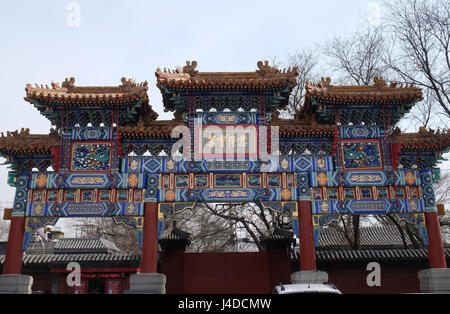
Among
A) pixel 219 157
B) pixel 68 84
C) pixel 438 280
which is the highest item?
pixel 68 84

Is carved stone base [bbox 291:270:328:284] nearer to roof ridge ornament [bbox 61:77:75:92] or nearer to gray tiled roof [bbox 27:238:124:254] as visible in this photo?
roof ridge ornament [bbox 61:77:75:92]

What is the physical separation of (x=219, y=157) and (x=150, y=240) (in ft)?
10.6

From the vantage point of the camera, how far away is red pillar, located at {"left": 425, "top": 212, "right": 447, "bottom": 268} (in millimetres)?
11898

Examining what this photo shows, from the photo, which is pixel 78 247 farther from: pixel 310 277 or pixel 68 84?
pixel 310 277

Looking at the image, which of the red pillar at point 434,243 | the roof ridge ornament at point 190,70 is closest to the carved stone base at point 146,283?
the roof ridge ornament at point 190,70

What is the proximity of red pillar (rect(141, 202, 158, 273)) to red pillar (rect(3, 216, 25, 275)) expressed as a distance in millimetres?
3706

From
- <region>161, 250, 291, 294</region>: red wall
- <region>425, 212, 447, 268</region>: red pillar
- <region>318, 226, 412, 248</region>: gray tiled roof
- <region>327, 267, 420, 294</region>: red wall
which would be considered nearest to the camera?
<region>425, 212, 447, 268</region>: red pillar

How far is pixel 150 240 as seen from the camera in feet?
39.3

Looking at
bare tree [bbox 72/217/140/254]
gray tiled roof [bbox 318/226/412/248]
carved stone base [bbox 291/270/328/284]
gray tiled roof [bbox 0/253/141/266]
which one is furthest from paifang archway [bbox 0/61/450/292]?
bare tree [bbox 72/217/140/254]

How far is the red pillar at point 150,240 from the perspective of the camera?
38.7ft

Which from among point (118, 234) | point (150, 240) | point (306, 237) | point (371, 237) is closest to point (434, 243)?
point (306, 237)

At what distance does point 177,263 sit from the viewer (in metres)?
15.5

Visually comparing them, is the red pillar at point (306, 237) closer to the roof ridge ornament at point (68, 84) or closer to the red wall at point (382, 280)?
the red wall at point (382, 280)

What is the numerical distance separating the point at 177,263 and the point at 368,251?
761cm
